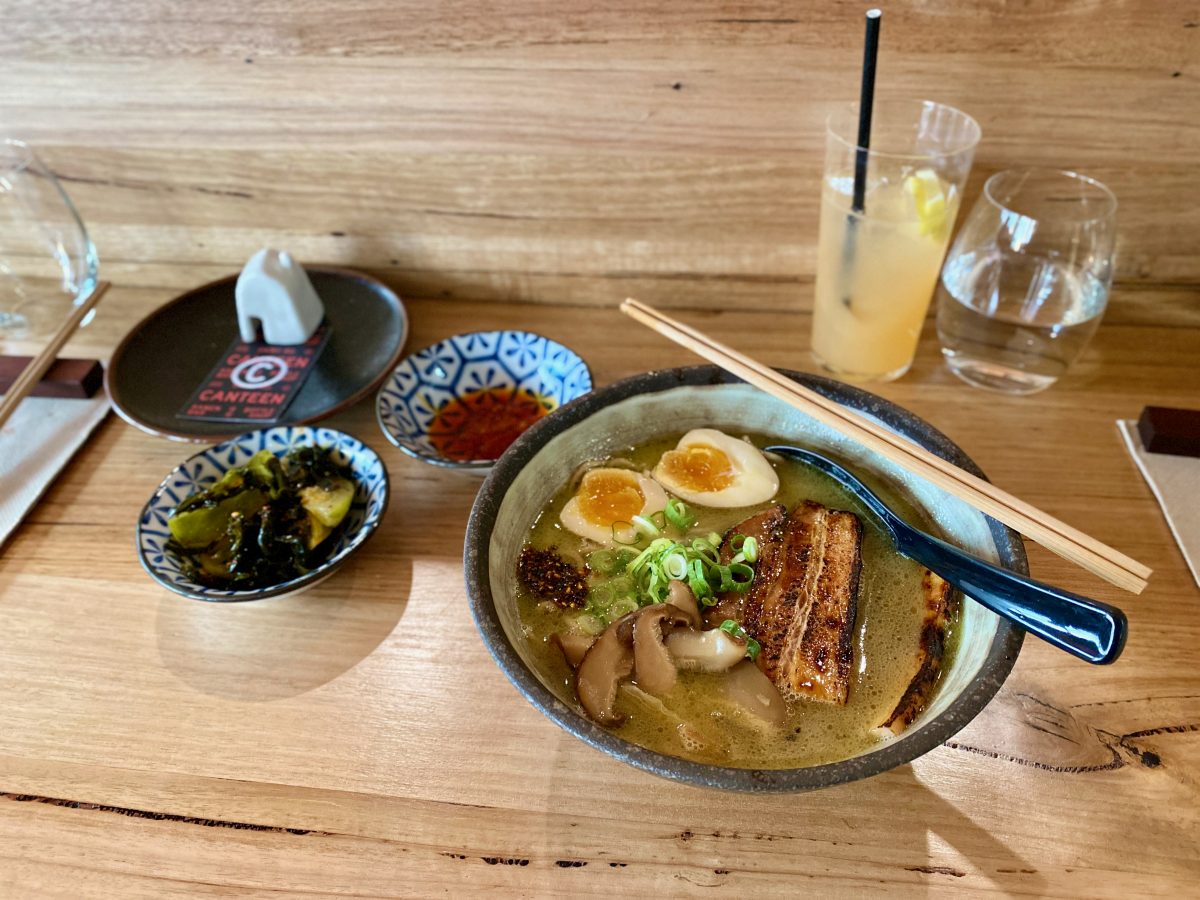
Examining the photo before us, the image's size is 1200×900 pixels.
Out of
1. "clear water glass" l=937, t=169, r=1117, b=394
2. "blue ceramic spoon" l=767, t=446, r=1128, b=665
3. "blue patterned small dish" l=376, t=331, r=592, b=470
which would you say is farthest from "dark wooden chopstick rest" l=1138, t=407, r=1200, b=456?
"blue patterned small dish" l=376, t=331, r=592, b=470

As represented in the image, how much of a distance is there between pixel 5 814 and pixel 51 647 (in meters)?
0.29

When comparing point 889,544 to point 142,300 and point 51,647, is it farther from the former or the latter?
point 142,300

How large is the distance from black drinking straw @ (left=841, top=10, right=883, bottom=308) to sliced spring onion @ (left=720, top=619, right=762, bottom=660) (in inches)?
29.4

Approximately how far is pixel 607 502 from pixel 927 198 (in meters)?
0.77

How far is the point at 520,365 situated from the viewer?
5.82 ft

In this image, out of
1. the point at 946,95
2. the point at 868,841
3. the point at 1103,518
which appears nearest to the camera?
the point at 868,841

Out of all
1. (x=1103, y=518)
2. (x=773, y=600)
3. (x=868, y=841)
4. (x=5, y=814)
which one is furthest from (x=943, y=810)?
(x=5, y=814)

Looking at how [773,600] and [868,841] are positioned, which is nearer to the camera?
[868,841]

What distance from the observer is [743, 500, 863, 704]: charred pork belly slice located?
113 centimetres

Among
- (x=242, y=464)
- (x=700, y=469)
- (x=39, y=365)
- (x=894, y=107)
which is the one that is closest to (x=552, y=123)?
(x=894, y=107)

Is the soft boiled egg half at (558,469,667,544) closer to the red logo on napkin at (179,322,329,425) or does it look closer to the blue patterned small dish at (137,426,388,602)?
the blue patterned small dish at (137,426,388,602)

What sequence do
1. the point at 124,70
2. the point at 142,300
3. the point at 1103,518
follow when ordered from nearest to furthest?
the point at 1103,518
the point at 124,70
the point at 142,300

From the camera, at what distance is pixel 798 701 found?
3.67 feet

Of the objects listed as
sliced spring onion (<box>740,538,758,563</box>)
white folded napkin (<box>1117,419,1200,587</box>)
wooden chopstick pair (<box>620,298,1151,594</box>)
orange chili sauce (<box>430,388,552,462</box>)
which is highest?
wooden chopstick pair (<box>620,298,1151,594</box>)
